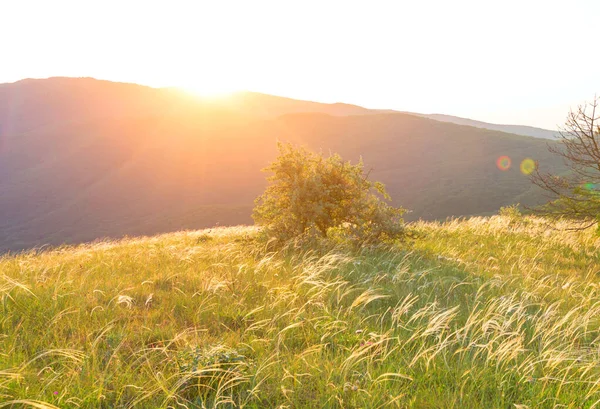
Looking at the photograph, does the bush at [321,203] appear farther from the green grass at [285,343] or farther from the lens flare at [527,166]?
the lens flare at [527,166]

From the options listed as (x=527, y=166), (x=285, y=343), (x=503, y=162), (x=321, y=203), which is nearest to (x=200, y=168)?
(x=503, y=162)

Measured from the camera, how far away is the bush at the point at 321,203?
8.83 m

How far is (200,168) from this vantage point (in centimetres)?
13562

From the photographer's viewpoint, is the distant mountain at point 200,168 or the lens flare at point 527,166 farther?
the lens flare at point 527,166

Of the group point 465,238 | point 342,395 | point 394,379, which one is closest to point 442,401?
point 394,379

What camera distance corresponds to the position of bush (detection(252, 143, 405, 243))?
883 centimetres

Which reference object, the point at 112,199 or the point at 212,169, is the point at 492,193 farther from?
the point at 112,199

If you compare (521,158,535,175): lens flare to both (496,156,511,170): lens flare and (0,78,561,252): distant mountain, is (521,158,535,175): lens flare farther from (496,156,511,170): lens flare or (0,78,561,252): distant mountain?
(496,156,511,170): lens flare

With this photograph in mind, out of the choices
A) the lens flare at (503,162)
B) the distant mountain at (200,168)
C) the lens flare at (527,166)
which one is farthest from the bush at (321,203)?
the lens flare at (503,162)

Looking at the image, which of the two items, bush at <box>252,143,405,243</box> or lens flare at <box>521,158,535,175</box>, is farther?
lens flare at <box>521,158,535,175</box>

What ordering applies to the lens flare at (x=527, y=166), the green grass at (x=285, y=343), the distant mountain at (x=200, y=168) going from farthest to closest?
the lens flare at (x=527, y=166) < the distant mountain at (x=200, y=168) < the green grass at (x=285, y=343)

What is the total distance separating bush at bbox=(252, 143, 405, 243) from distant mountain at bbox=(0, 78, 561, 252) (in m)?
84.6

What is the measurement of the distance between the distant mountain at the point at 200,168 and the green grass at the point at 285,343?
8936 centimetres

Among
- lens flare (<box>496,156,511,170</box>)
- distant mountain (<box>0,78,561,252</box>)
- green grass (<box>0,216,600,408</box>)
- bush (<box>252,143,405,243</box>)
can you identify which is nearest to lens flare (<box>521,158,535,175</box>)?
distant mountain (<box>0,78,561,252</box>)
